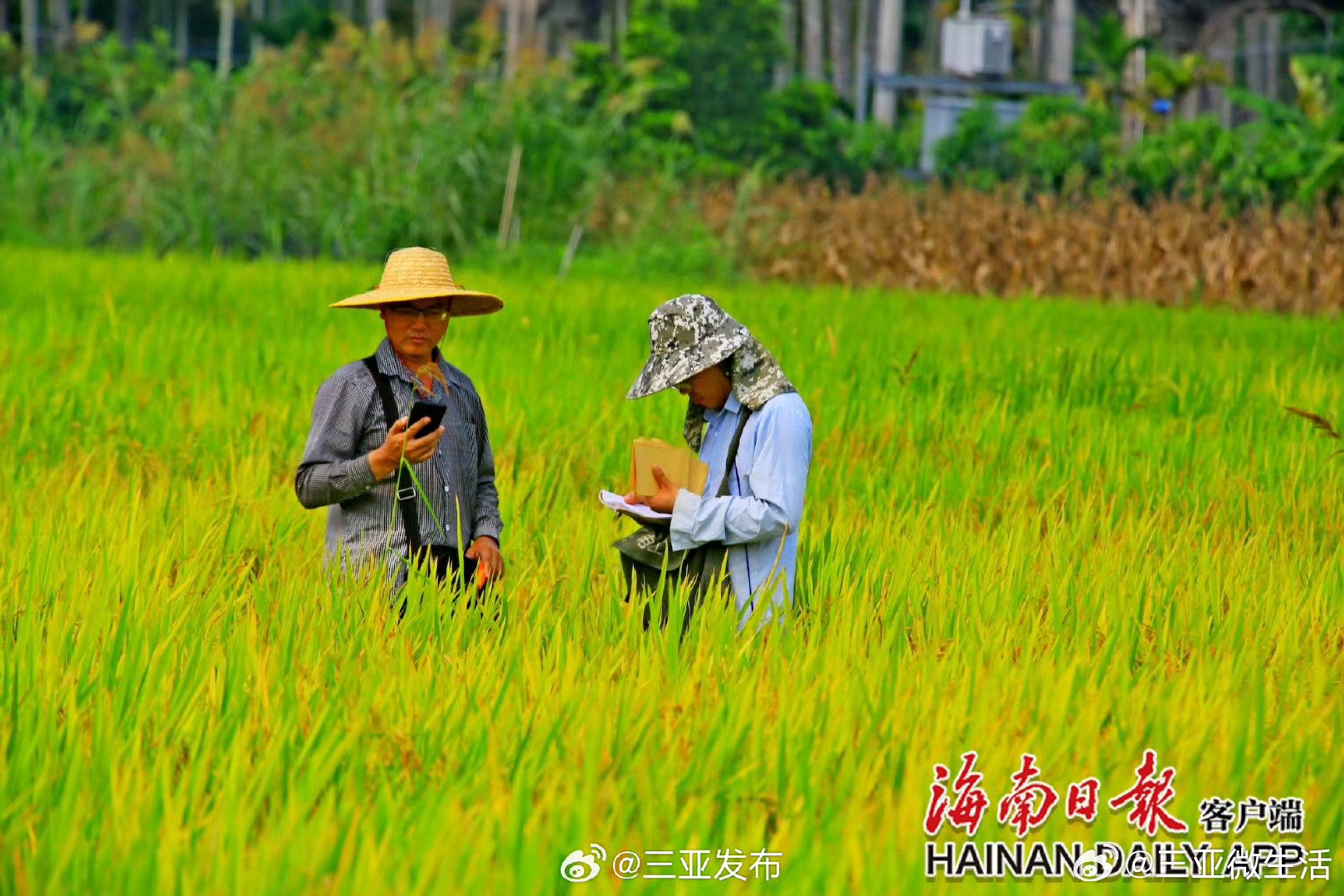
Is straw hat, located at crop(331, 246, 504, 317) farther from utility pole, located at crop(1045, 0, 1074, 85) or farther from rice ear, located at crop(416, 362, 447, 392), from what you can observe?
utility pole, located at crop(1045, 0, 1074, 85)

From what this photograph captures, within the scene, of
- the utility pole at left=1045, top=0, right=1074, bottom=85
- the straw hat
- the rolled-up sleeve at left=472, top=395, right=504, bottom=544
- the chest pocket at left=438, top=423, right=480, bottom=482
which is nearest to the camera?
the straw hat

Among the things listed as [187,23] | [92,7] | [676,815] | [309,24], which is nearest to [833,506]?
[676,815]

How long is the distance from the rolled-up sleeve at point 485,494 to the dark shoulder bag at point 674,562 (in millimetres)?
331

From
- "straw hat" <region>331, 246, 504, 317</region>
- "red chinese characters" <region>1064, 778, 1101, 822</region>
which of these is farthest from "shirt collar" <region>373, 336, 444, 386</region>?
"red chinese characters" <region>1064, 778, 1101, 822</region>

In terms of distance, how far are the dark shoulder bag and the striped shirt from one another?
0.35m

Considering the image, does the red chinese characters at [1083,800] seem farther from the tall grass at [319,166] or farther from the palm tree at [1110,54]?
the palm tree at [1110,54]

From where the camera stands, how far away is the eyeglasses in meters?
3.69

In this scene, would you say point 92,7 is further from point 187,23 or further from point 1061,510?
point 1061,510

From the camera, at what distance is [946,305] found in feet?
36.7

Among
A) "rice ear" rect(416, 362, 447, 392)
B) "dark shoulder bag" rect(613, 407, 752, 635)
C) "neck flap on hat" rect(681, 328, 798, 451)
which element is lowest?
"dark shoulder bag" rect(613, 407, 752, 635)

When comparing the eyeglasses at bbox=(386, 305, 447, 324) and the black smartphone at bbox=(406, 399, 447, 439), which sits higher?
the eyeglasses at bbox=(386, 305, 447, 324)

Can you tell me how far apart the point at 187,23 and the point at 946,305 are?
35.0 m

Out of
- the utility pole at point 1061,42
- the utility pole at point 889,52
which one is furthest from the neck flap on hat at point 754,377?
the utility pole at point 1061,42

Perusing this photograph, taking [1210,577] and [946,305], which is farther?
[946,305]
